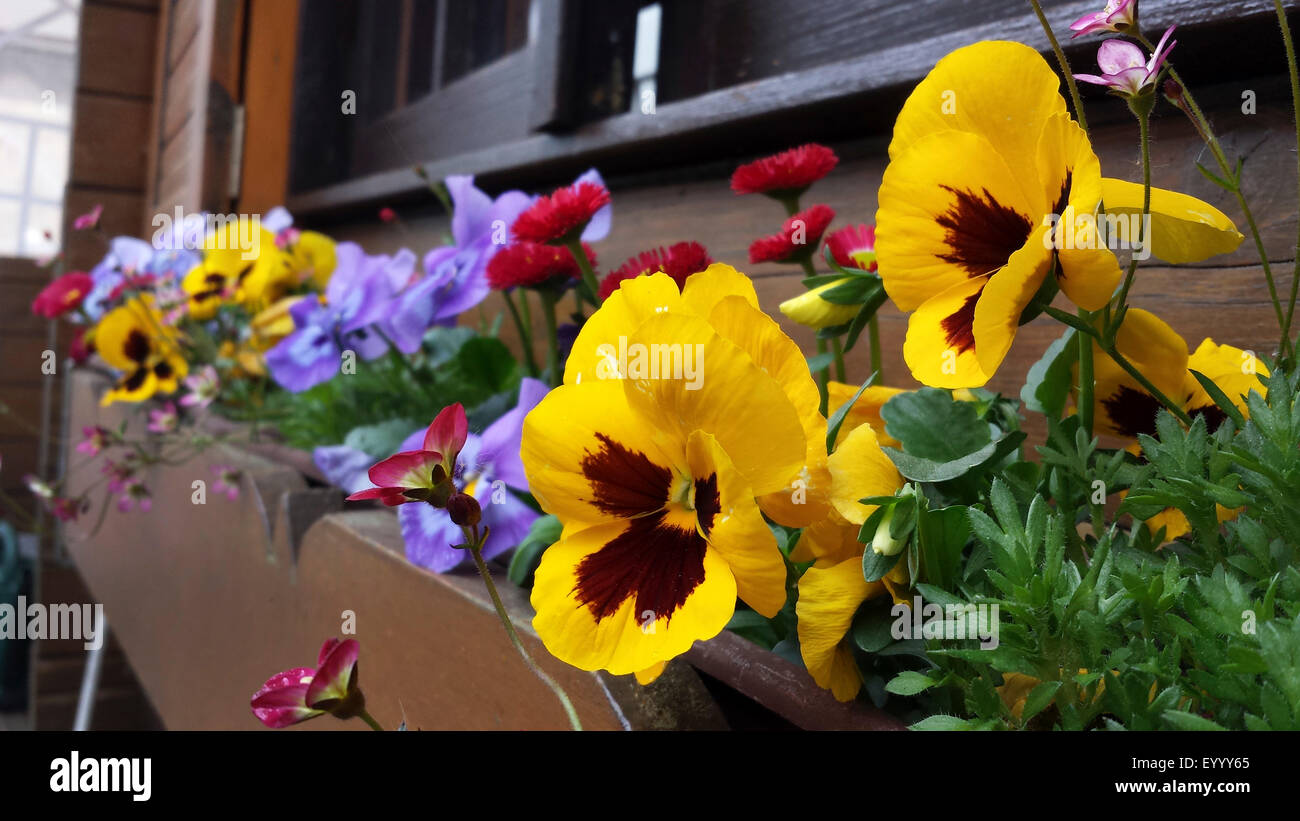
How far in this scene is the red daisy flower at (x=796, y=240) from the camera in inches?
22.8

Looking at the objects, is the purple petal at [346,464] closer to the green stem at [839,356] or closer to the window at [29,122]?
the green stem at [839,356]

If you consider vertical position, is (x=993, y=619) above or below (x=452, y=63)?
below

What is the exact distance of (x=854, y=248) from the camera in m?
0.58

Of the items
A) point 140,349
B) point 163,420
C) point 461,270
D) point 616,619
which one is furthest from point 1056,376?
point 140,349

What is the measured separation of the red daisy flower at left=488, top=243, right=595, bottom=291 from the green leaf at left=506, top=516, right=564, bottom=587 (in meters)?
0.19

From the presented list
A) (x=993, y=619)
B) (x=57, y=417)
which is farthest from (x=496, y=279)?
(x=57, y=417)

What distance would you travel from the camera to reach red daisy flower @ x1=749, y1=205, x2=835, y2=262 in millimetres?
580

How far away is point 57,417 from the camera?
3.33m

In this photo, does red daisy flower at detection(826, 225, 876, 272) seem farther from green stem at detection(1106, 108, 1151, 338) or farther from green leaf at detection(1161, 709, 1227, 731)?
green leaf at detection(1161, 709, 1227, 731)

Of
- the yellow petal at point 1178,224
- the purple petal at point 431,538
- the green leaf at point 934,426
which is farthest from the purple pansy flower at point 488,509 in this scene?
the yellow petal at point 1178,224

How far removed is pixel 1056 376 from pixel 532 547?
14.6 inches

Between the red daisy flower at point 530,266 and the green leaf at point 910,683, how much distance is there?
45 centimetres
